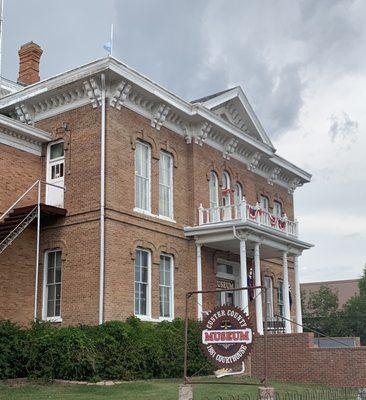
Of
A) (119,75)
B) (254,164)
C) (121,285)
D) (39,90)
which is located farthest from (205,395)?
(254,164)

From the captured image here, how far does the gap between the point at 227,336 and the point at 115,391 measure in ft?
20.4

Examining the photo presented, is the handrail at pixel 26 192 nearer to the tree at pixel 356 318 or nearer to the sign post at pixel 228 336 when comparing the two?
the sign post at pixel 228 336

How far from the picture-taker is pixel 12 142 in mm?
22656

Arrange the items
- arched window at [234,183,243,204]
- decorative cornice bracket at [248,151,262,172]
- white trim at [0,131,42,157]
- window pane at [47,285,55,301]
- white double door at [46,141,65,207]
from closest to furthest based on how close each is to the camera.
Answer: white trim at [0,131,42,157] < window pane at [47,285,55,301] < white double door at [46,141,65,207] < arched window at [234,183,243,204] < decorative cornice bracket at [248,151,262,172]

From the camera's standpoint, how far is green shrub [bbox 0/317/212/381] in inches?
699

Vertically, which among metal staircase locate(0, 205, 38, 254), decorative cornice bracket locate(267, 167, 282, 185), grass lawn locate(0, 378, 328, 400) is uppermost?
decorative cornice bracket locate(267, 167, 282, 185)

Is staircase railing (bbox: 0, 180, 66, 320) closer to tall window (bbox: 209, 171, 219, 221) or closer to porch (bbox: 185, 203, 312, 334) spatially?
porch (bbox: 185, 203, 312, 334)

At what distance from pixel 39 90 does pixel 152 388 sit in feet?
39.5

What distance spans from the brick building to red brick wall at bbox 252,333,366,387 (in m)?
2.21

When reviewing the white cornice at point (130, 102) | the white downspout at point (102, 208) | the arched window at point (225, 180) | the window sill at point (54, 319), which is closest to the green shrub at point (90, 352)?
the white downspout at point (102, 208)

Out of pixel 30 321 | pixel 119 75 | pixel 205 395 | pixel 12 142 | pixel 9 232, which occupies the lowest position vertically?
pixel 205 395

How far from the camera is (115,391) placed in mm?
16000

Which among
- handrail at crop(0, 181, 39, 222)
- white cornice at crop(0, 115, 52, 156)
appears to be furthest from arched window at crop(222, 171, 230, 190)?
handrail at crop(0, 181, 39, 222)

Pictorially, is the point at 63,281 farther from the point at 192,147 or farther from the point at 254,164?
the point at 254,164
